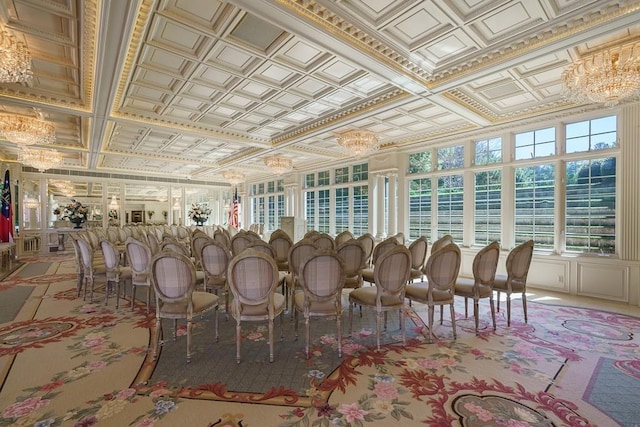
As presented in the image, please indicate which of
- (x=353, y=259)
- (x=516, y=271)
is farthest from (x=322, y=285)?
(x=516, y=271)

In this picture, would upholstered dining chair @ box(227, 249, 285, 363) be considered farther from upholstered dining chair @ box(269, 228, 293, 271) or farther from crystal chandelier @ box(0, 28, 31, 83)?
crystal chandelier @ box(0, 28, 31, 83)

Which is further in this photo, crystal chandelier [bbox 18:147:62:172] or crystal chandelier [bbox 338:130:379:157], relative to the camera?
crystal chandelier [bbox 18:147:62:172]

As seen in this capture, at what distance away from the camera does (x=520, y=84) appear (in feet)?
14.3

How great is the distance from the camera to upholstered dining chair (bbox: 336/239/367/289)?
3.96 metres

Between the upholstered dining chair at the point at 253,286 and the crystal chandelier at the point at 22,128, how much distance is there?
524 cm

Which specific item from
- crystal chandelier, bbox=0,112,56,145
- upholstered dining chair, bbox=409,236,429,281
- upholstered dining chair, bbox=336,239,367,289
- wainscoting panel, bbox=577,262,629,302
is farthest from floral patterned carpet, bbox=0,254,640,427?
crystal chandelier, bbox=0,112,56,145

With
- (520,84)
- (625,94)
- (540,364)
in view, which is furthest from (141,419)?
(520,84)

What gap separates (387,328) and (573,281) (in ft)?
12.7

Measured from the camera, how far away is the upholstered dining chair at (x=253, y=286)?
2664 mm

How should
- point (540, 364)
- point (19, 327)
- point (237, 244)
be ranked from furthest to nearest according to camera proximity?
1. point (237, 244)
2. point (19, 327)
3. point (540, 364)

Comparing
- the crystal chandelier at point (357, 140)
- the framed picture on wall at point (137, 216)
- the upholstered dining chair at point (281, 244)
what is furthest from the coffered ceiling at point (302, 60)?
the framed picture on wall at point (137, 216)

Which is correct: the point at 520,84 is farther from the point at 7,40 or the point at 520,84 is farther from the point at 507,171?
the point at 7,40

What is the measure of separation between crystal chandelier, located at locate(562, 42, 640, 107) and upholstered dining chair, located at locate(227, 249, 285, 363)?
3883 mm

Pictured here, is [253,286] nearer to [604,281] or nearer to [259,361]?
[259,361]
